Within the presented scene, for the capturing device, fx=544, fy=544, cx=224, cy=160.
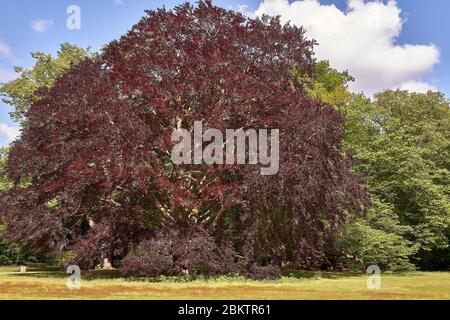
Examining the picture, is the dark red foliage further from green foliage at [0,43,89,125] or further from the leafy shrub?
green foliage at [0,43,89,125]

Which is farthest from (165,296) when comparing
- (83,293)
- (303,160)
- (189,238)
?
(303,160)

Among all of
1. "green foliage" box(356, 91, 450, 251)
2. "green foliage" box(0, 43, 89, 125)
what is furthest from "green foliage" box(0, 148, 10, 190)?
"green foliage" box(356, 91, 450, 251)

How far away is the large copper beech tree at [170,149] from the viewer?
19.9 m

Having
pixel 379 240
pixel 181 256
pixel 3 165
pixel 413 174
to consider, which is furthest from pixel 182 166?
pixel 3 165

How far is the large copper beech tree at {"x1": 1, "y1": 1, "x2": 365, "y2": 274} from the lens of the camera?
19.9m

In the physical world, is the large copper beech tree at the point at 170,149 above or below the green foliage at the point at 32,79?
below

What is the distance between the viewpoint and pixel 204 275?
66.0 ft

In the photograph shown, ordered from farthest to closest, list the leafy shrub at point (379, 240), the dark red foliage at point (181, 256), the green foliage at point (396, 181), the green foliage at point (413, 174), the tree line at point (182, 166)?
the green foliage at point (413, 174) → the green foliage at point (396, 181) → the leafy shrub at point (379, 240) → the tree line at point (182, 166) → the dark red foliage at point (181, 256)

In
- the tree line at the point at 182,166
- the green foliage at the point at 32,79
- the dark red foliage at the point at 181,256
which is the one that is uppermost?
the green foliage at the point at 32,79

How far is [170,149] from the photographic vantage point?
20109 millimetres

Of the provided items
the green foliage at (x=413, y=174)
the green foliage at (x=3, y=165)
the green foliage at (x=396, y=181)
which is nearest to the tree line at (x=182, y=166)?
the green foliage at (x=396, y=181)

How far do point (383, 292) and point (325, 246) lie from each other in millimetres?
10374

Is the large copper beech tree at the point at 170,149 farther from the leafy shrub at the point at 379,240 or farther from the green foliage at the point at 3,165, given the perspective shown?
the green foliage at the point at 3,165

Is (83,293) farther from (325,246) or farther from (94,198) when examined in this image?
(325,246)
